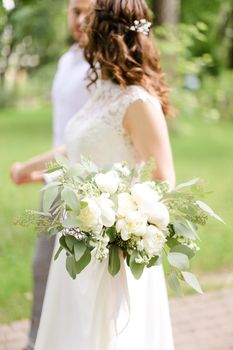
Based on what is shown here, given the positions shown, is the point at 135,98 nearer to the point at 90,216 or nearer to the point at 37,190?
the point at 90,216

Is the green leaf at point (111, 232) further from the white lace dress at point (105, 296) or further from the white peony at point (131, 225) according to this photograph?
Result: the white lace dress at point (105, 296)

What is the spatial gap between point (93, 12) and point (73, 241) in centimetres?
116

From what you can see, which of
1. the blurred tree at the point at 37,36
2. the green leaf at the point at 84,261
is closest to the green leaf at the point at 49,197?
the green leaf at the point at 84,261

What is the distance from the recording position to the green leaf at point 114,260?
7.84ft

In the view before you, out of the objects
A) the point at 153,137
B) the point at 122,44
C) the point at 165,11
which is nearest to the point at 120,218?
the point at 153,137

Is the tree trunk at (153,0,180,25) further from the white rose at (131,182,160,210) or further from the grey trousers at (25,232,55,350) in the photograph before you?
the white rose at (131,182,160,210)

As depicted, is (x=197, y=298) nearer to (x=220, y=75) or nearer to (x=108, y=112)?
(x=108, y=112)

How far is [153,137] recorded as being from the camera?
2787 mm

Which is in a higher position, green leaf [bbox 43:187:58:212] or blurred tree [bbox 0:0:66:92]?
blurred tree [bbox 0:0:66:92]

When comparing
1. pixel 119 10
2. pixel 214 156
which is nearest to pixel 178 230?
pixel 119 10

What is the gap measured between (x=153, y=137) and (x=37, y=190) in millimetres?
7436

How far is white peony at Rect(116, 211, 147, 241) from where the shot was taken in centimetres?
A: 229

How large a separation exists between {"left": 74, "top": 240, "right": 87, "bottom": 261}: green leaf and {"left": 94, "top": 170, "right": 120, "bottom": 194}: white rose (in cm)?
20

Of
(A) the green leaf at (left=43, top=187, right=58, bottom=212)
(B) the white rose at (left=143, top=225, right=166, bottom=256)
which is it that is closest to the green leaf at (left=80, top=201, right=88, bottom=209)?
(A) the green leaf at (left=43, top=187, right=58, bottom=212)
